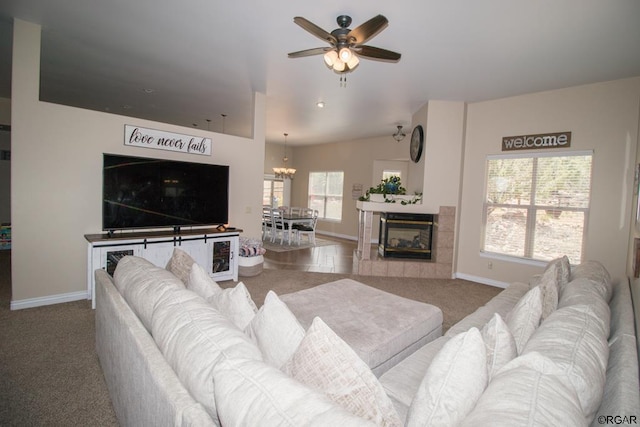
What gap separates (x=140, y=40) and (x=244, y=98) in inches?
81.3

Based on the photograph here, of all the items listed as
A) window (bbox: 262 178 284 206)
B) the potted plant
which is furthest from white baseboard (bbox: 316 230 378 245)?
the potted plant

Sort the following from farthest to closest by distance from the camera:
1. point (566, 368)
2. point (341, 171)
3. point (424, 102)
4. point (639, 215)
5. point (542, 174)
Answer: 1. point (341, 171)
2. point (424, 102)
3. point (542, 174)
4. point (639, 215)
5. point (566, 368)

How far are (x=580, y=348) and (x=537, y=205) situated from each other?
169 inches

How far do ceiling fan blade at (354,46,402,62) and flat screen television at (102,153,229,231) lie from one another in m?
2.75

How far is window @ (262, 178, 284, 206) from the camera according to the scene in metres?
10.4

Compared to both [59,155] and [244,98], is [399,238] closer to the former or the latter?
[244,98]

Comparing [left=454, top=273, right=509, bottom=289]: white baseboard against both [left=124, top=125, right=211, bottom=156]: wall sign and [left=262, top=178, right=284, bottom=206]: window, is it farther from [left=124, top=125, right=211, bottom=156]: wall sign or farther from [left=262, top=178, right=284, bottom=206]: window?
[left=262, top=178, right=284, bottom=206]: window

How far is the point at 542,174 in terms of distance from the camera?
4.57 m

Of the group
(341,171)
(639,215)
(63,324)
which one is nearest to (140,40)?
(63,324)

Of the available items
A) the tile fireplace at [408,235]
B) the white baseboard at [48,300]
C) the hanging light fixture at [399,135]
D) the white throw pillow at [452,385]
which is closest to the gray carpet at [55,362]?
the white baseboard at [48,300]

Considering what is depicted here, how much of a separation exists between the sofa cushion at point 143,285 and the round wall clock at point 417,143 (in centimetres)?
473

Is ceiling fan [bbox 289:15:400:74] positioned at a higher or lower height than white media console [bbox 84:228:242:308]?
higher

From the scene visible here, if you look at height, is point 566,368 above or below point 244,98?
below

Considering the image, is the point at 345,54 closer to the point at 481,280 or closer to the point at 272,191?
the point at 481,280
